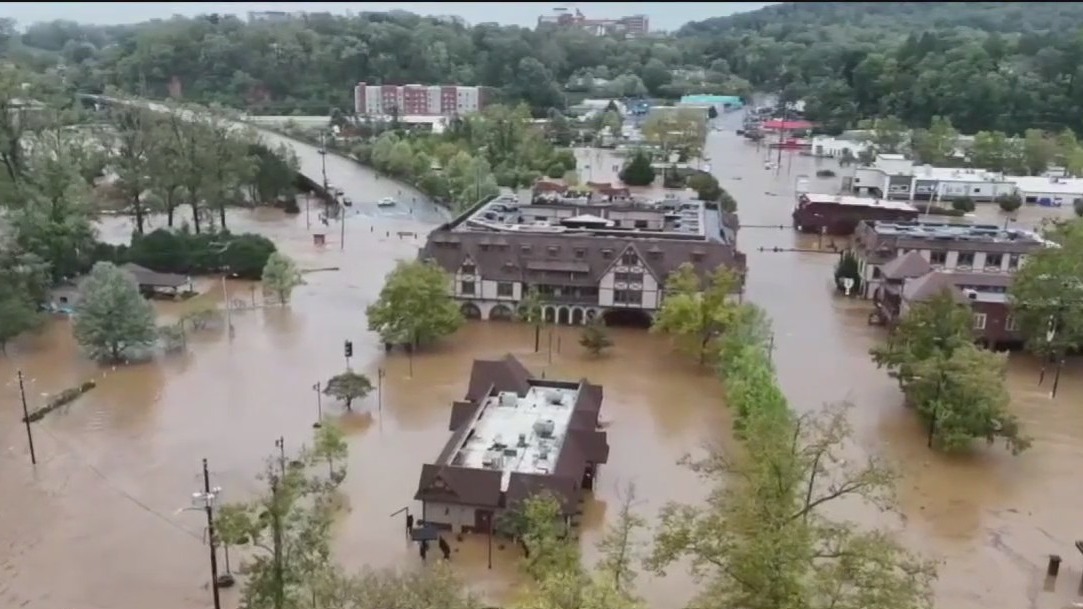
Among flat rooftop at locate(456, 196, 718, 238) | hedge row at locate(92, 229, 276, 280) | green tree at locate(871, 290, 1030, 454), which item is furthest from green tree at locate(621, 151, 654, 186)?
green tree at locate(871, 290, 1030, 454)

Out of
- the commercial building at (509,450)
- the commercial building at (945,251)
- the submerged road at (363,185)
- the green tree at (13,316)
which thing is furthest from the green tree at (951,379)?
the submerged road at (363,185)

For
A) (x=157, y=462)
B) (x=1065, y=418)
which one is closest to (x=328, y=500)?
(x=157, y=462)

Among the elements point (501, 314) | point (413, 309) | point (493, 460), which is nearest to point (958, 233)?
point (501, 314)

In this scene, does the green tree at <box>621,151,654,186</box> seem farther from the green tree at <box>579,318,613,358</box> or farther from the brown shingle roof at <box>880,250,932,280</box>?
the green tree at <box>579,318,613,358</box>

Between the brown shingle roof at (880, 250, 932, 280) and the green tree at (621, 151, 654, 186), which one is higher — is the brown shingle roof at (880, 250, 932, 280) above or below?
above

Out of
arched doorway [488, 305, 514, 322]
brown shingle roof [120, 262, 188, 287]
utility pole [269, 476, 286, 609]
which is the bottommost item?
arched doorway [488, 305, 514, 322]

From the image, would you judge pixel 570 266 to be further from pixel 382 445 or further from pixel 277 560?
pixel 277 560
